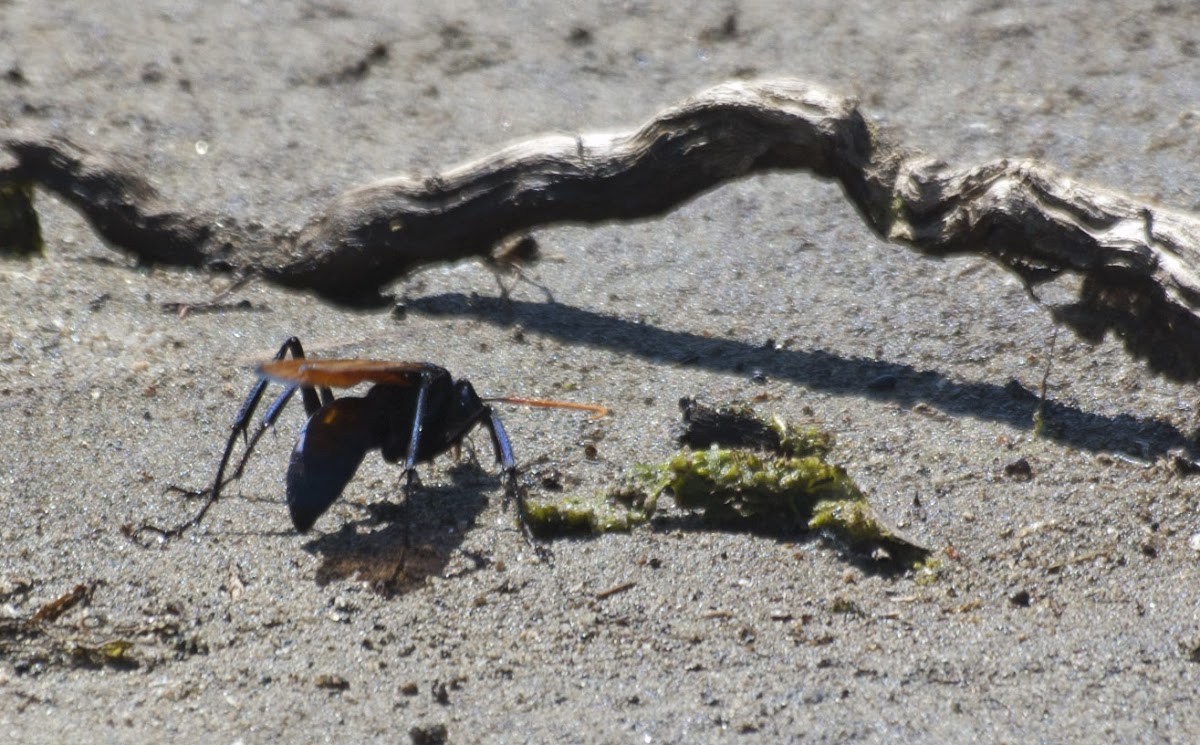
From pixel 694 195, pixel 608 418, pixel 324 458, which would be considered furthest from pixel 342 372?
pixel 694 195

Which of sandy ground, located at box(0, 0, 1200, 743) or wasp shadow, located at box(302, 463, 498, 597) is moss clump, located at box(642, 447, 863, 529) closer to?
sandy ground, located at box(0, 0, 1200, 743)

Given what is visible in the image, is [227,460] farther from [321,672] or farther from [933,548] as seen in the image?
[933,548]

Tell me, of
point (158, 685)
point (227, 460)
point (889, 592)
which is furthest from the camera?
point (227, 460)

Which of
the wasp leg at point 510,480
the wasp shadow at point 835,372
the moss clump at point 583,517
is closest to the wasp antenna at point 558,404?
the wasp leg at point 510,480

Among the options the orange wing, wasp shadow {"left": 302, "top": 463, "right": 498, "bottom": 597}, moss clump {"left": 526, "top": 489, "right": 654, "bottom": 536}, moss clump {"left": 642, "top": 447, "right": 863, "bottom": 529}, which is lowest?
wasp shadow {"left": 302, "top": 463, "right": 498, "bottom": 597}

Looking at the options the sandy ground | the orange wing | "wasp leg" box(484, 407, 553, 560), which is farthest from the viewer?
"wasp leg" box(484, 407, 553, 560)

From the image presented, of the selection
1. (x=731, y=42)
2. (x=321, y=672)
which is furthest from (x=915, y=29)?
(x=321, y=672)

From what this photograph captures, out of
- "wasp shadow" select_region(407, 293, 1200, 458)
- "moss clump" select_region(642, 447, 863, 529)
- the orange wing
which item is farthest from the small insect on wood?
"wasp shadow" select_region(407, 293, 1200, 458)
